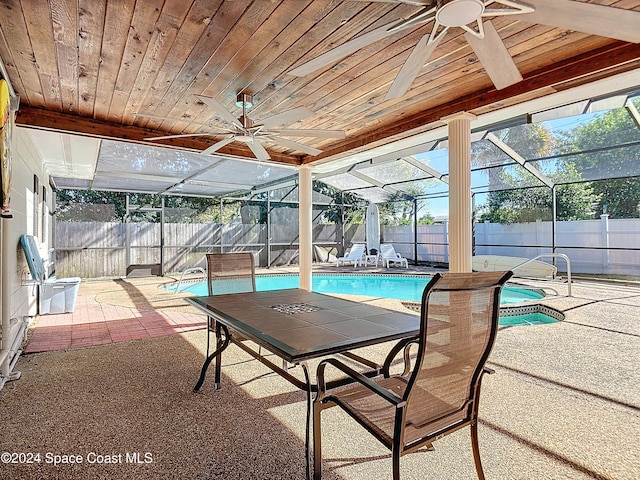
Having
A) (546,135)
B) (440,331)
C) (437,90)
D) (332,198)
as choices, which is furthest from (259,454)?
(332,198)

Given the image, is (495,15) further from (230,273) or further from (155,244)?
(155,244)

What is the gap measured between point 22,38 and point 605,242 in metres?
11.6

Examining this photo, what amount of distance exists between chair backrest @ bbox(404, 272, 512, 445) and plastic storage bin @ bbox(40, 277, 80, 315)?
556cm

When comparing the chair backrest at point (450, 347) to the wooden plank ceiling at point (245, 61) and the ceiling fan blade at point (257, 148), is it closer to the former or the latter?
the wooden plank ceiling at point (245, 61)

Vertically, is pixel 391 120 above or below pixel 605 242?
above

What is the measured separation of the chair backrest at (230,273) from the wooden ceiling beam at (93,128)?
1.93 metres

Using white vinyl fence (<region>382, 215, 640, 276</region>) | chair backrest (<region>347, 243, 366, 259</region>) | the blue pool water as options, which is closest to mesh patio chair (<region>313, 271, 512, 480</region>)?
the blue pool water

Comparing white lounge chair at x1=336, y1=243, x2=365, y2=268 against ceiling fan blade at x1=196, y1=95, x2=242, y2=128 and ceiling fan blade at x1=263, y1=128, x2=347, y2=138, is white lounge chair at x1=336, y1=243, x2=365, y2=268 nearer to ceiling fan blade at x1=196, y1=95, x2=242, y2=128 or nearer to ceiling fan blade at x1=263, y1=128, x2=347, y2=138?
ceiling fan blade at x1=263, y1=128, x2=347, y2=138

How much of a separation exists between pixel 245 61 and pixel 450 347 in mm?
2528

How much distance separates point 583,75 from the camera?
2.70 m

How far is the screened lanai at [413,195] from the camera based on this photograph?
7258mm

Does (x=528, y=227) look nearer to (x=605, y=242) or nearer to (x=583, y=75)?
(x=605, y=242)

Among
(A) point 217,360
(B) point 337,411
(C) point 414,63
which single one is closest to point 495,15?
(C) point 414,63

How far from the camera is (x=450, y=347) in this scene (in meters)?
1.36
